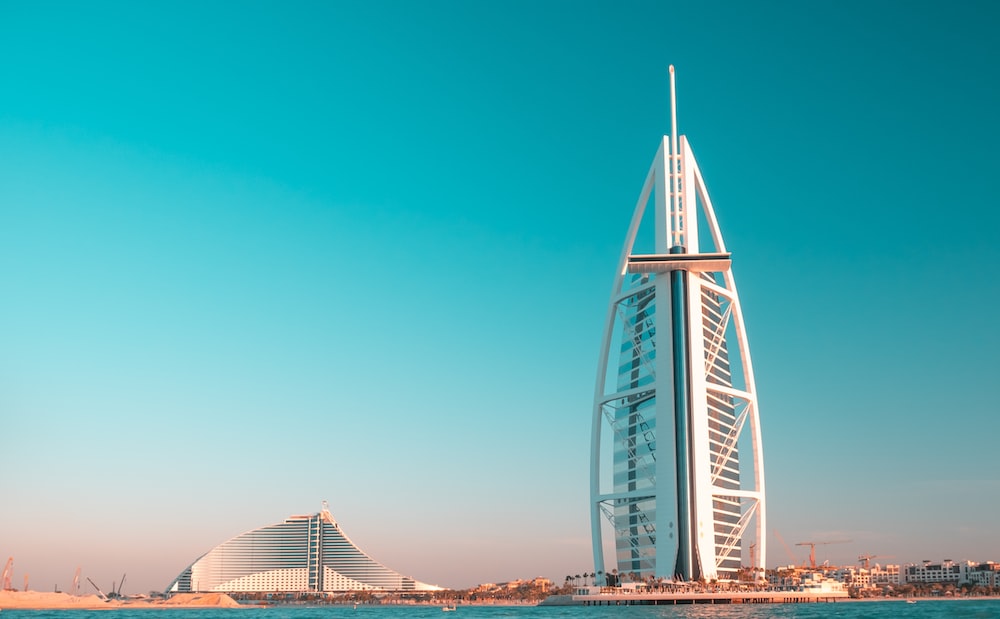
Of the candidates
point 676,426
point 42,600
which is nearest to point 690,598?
point 676,426

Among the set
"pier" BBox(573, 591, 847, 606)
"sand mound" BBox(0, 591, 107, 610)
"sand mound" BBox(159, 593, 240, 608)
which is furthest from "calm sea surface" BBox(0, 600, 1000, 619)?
"sand mound" BBox(159, 593, 240, 608)

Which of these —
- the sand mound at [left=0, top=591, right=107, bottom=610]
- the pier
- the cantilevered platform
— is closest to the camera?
the pier

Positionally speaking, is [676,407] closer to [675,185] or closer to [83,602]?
[675,185]

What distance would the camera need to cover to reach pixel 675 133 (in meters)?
124

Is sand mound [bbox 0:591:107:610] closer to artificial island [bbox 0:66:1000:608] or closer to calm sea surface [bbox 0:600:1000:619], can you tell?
calm sea surface [bbox 0:600:1000:619]

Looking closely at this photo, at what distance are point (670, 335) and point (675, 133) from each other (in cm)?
2618

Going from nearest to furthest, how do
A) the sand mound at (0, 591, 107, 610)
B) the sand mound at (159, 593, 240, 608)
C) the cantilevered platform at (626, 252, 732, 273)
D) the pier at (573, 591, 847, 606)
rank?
1. the pier at (573, 591, 847, 606)
2. the cantilevered platform at (626, 252, 732, 273)
3. the sand mound at (0, 591, 107, 610)
4. the sand mound at (159, 593, 240, 608)

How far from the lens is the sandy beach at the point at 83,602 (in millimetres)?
161750

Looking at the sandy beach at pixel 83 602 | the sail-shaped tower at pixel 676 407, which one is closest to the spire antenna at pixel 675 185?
the sail-shaped tower at pixel 676 407

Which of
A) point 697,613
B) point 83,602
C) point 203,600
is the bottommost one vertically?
point 203,600

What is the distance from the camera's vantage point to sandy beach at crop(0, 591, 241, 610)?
162 metres

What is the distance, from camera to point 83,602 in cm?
17075

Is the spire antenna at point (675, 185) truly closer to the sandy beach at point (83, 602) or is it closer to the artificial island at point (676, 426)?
the artificial island at point (676, 426)

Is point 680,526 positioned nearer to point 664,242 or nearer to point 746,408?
point 746,408
